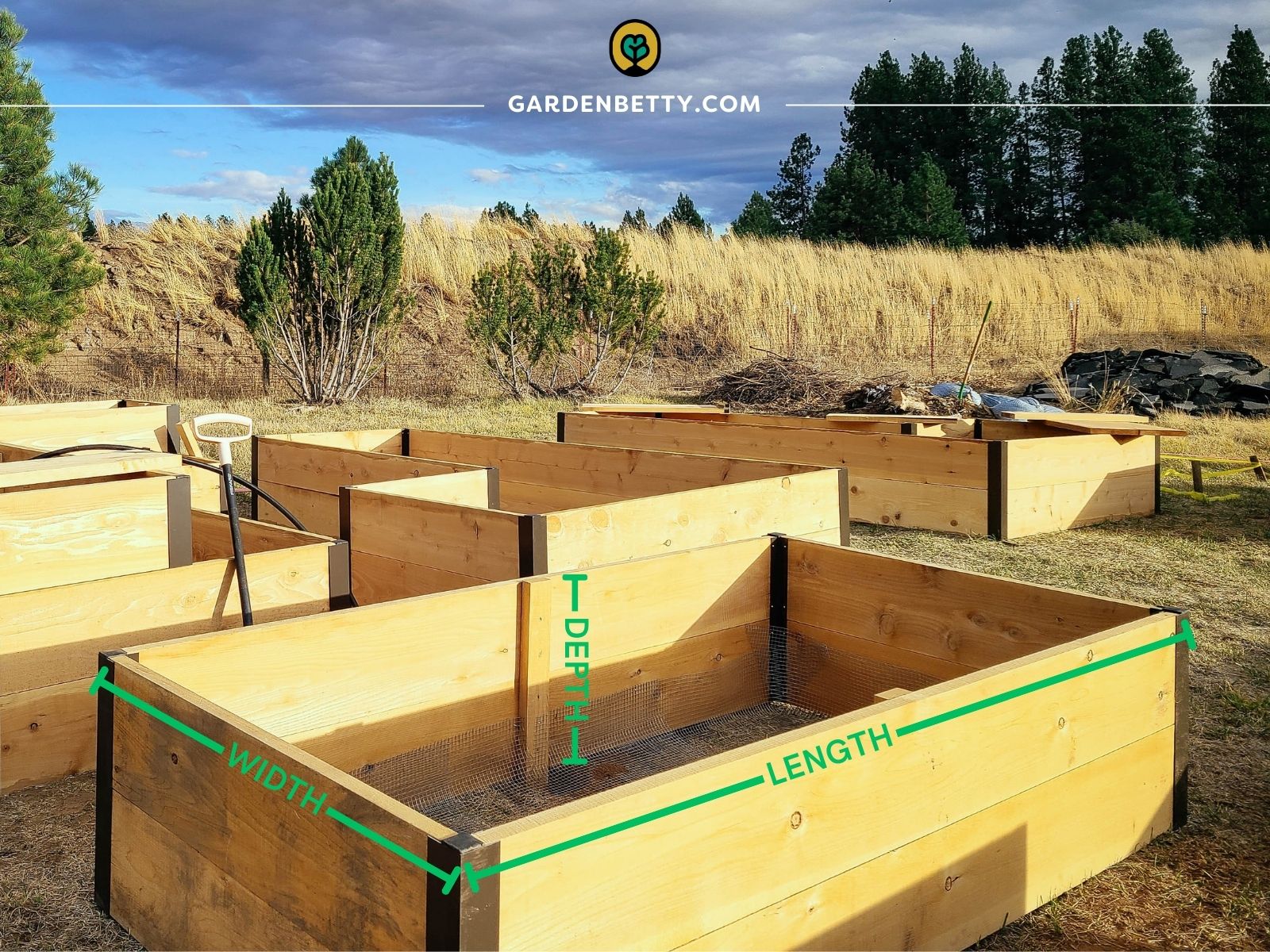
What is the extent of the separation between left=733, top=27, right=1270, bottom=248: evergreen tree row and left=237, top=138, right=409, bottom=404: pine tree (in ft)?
69.5

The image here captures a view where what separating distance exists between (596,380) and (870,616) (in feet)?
46.2

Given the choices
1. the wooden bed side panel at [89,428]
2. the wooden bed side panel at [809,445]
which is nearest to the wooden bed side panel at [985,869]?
the wooden bed side panel at [809,445]

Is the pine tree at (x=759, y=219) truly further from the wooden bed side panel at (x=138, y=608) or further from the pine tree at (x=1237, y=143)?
the wooden bed side panel at (x=138, y=608)

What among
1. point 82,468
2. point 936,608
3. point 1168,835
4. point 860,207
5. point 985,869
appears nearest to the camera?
point 985,869

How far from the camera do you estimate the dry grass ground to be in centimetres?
231

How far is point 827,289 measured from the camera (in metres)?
20.1

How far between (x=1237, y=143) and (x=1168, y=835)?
38.1 meters

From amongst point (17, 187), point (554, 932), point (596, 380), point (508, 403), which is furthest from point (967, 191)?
point (554, 932)

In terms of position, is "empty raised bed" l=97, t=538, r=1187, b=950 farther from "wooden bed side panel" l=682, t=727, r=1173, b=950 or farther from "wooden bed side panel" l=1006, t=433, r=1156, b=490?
"wooden bed side panel" l=1006, t=433, r=1156, b=490

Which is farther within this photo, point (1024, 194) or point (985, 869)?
point (1024, 194)

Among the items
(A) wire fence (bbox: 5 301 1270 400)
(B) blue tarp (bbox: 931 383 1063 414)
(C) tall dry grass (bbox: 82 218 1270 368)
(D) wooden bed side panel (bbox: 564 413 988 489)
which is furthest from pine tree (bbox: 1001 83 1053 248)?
(D) wooden bed side panel (bbox: 564 413 988 489)

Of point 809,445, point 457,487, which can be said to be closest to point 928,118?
point 809,445

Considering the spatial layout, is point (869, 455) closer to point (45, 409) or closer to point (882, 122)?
point (45, 409)

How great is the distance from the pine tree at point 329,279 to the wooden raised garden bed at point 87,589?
34.0 feet
